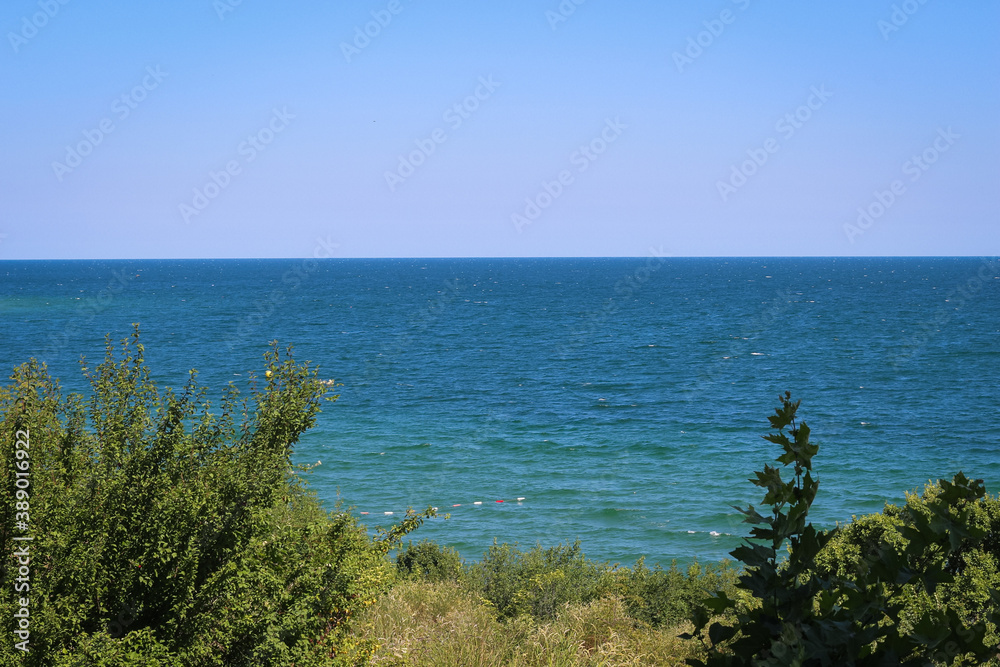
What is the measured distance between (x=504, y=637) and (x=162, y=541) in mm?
4510

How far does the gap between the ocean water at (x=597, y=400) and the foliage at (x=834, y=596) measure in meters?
11.3

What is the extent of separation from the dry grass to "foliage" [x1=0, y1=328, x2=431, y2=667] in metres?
1.53

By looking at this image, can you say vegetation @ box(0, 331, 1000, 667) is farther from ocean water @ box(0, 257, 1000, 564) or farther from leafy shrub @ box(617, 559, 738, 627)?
ocean water @ box(0, 257, 1000, 564)

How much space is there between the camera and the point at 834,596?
2.65 m

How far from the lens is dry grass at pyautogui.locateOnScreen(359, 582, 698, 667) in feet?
27.5

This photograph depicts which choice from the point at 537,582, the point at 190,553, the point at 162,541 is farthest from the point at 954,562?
the point at 162,541

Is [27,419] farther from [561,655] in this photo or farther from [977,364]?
[977,364]

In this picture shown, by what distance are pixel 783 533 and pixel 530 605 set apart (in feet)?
30.2

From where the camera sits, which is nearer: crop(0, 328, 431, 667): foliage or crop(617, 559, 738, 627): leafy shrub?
crop(0, 328, 431, 667): foliage

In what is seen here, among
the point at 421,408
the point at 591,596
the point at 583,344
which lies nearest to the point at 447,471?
the point at 421,408

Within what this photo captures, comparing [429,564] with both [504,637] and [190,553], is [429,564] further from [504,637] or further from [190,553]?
[190,553]

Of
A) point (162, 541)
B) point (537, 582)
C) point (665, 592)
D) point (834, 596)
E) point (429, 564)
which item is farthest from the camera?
point (429, 564)

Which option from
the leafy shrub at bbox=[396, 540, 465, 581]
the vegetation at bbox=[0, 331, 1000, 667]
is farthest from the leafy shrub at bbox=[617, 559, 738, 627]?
the leafy shrub at bbox=[396, 540, 465, 581]

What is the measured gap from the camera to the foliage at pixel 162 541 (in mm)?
5648
